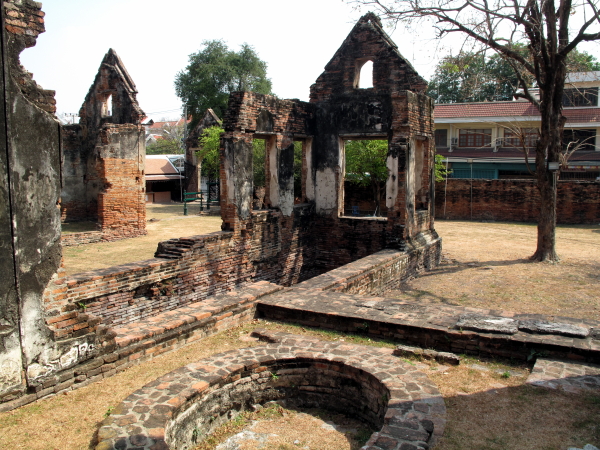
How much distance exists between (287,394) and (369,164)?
1409 cm

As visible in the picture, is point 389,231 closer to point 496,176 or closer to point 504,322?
point 504,322

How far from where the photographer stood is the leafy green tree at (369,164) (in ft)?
59.4

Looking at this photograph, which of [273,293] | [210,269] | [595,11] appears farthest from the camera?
[595,11]

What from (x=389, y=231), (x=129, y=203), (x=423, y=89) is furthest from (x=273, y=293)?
(x=129, y=203)

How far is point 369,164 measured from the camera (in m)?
18.3

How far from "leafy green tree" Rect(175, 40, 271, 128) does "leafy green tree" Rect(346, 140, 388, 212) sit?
16.3m

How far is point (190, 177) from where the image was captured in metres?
27.3

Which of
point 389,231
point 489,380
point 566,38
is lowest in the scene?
point 489,380

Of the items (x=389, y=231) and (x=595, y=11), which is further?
(x=389, y=231)

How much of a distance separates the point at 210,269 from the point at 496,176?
65.9 ft

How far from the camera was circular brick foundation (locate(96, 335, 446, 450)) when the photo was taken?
3596mm

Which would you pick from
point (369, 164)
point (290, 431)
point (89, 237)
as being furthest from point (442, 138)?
point (290, 431)

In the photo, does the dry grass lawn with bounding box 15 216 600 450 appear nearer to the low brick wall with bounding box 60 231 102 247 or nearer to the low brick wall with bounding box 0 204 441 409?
the low brick wall with bounding box 0 204 441 409

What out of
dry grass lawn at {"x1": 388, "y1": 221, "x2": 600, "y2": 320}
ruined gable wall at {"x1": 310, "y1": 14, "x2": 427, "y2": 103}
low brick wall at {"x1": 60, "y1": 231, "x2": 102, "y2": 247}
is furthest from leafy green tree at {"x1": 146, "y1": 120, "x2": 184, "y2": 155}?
ruined gable wall at {"x1": 310, "y1": 14, "x2": 427, "y2": 103}
